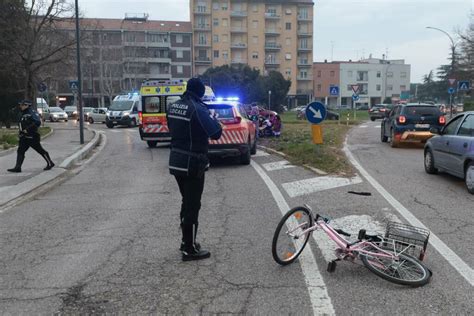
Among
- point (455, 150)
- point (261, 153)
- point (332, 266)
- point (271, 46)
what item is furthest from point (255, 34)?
point (332, 266)

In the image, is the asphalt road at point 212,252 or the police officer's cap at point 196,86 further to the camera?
the police officer's cap at point 196,86

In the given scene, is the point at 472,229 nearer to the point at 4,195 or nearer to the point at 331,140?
the point at 4,195

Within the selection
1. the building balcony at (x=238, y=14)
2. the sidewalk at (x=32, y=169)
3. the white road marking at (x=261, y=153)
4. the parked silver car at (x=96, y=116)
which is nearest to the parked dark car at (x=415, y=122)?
the white road marking at (x=261, y=153)

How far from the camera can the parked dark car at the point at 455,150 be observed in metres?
8.61

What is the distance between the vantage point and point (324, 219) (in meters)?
5.00

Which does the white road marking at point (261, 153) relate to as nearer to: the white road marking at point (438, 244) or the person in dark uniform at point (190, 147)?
the white road marking at point (438, 244)

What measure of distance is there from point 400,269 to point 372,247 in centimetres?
34

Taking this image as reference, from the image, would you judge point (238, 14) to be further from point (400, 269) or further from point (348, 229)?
point (400, 269)

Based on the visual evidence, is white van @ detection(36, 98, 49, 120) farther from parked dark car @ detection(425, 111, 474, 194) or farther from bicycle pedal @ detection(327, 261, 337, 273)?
bicycle pedal @ detection(327, 261, 337, 273)

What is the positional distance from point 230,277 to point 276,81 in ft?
192

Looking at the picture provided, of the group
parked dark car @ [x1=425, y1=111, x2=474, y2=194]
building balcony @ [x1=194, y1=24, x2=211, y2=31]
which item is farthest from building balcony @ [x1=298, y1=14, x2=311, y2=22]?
parked dark car @ [x1=425, y1=111, x2=474, y2=194]

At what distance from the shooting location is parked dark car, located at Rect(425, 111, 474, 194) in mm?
8609

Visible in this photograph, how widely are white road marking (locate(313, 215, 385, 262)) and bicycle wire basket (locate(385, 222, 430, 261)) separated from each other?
17.7 inches

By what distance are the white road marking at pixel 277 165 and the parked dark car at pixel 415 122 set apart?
17.3 feet
